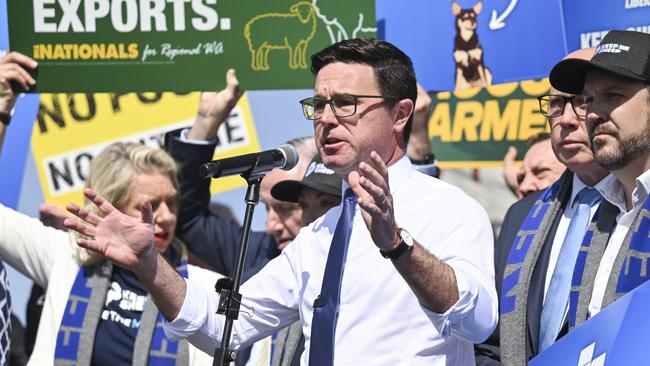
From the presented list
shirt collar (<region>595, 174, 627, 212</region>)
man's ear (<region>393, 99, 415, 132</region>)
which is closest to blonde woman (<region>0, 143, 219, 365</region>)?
man's ear (<region>393, 99, 415, 132</region>)

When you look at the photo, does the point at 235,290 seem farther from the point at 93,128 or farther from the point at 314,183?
the point at 93,128

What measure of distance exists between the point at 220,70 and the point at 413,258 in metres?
2.12

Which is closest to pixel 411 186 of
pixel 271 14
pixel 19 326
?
pixel 271 14

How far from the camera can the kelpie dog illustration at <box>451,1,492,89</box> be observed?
202 inches

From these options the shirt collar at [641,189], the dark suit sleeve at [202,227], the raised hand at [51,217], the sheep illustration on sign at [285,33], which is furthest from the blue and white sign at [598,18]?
the raised hand at [51,217]

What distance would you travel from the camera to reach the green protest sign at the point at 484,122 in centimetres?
594

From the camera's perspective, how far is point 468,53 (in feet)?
17.0

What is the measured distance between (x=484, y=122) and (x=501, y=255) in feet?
6.12

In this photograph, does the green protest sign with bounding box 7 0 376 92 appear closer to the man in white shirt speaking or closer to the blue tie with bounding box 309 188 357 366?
the man in white shirt speaking

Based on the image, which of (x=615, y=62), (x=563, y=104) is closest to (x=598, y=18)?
(x=563, y=104)

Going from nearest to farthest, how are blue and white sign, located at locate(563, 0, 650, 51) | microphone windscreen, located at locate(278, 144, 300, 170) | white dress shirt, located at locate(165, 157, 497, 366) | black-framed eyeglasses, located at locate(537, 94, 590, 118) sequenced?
white dress shirt, located at locate(165, 157, 497, 366)
microphone windscreen, located at locate(278, 144, 300, 170)
black-framed eyeglasses, located at locate(537, 94, 590, 118)
blue and white sign, located at locate(563, 0, 650, 51)

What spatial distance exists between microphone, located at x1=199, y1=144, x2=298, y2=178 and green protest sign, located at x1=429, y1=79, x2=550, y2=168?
2.63 m

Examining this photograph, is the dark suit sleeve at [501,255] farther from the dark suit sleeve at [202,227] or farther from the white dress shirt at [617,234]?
the dark suit sleeve at [202,227]

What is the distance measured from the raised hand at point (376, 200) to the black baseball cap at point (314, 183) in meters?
1.75
